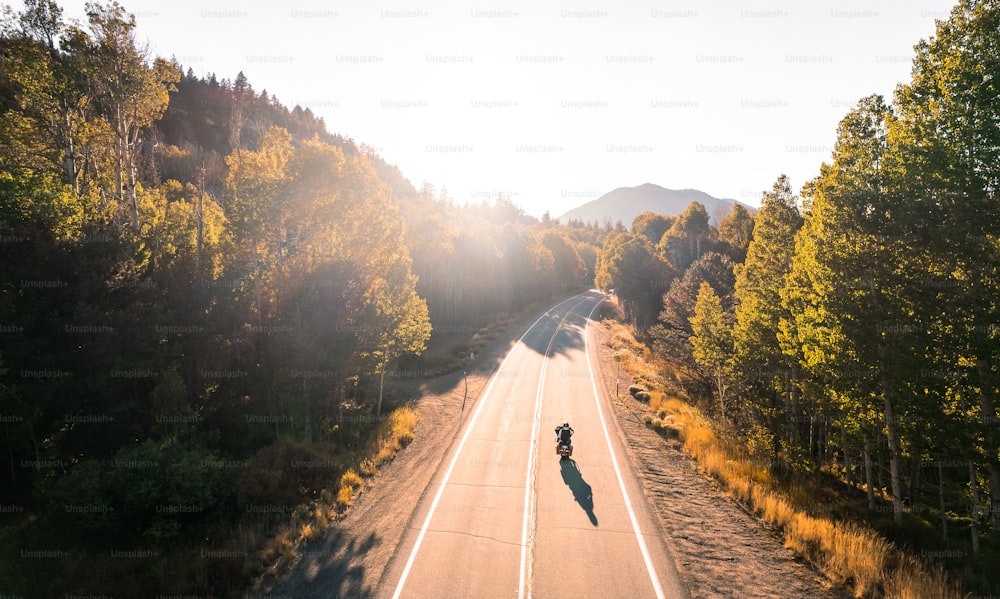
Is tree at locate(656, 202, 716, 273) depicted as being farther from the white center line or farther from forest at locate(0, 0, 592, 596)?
forest at locate(0, 0, 592, 596)

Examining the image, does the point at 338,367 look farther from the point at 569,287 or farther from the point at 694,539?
the point at 569,287

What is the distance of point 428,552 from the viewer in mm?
11953

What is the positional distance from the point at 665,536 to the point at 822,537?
4.23m

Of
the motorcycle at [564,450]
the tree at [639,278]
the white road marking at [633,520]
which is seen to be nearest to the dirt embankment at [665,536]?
the white road marking at [633,520]

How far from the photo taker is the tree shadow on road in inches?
565

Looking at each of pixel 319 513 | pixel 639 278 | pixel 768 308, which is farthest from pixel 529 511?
pixel 639 278

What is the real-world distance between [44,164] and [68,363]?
38.8 ft

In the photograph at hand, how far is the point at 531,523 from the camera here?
44.2ft

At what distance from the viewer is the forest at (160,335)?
13.2 meters

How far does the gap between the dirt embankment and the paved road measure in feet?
1.78

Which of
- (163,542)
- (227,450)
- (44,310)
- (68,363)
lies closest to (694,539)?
(163,542)

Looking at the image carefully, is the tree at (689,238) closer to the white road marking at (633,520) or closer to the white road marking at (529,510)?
the white road marking at (633,520)

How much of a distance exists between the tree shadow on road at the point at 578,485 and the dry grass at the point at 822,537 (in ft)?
17.6

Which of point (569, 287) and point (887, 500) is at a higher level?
point (569, 287)
